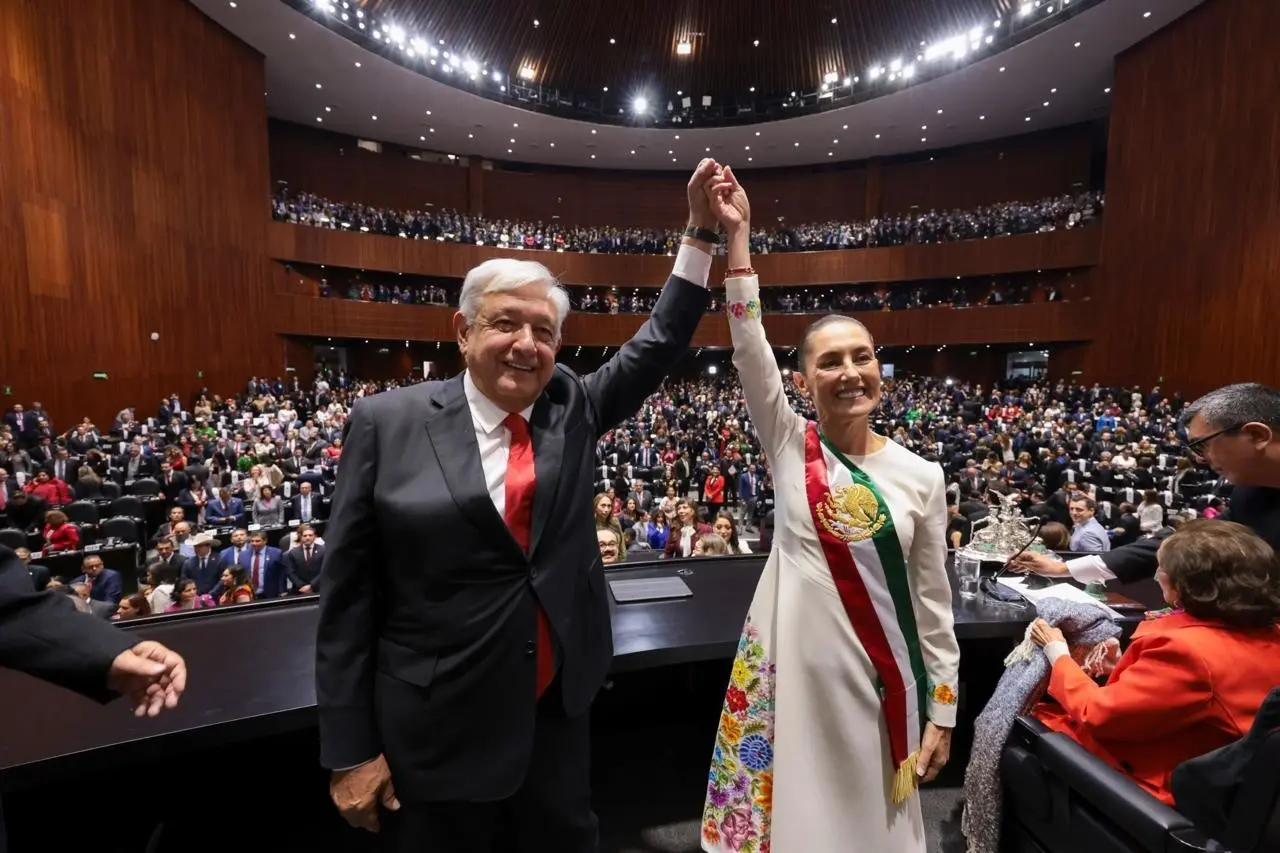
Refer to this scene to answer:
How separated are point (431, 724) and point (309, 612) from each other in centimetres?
118

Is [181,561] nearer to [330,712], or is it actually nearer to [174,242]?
[330,712]

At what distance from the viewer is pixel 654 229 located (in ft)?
76.7

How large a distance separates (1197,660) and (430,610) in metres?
1.49

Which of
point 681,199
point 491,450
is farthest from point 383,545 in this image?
point 681,199

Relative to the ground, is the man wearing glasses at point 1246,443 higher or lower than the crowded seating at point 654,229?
lower

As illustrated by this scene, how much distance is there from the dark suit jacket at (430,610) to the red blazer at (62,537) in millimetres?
5939

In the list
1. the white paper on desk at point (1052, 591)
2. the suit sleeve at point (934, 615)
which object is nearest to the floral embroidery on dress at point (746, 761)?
the suit sleeve at point (934, 615)

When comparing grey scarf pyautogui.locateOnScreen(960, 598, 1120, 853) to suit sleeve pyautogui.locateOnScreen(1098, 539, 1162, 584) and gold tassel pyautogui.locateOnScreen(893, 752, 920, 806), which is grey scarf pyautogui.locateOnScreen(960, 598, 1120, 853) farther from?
gold tassel pyautogui.locateOnScreen(893, 752, 920, 806)

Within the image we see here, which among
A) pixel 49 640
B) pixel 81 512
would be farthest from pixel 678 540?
pixel 81 512

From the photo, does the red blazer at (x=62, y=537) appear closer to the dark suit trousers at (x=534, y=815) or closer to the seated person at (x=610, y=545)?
the seated person at (x=610, y=545)

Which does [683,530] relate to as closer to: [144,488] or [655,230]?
[144,488]

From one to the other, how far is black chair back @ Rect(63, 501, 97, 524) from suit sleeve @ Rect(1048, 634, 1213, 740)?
783 centimetres

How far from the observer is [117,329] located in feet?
39.2

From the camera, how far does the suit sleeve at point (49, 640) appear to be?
0.97 m
